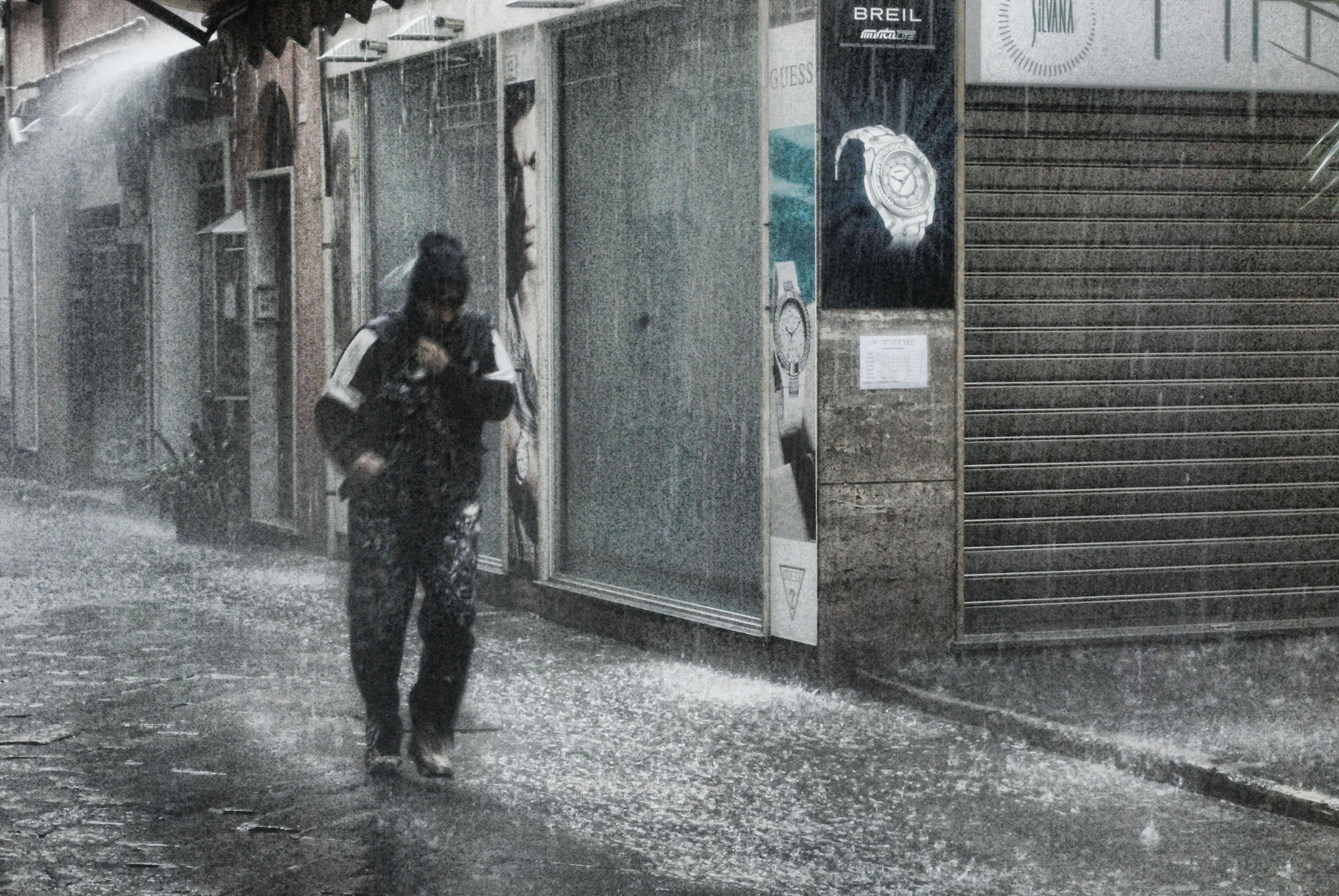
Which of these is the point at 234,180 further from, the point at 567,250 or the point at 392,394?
the point at 392,394

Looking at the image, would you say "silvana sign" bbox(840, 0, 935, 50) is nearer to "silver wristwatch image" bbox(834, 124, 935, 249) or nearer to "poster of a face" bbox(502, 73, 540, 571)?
"silver wristwatch image" bbox(834, 124, 935, 249)

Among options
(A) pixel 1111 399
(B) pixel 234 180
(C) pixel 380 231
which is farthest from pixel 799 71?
(B) pixel 234 180

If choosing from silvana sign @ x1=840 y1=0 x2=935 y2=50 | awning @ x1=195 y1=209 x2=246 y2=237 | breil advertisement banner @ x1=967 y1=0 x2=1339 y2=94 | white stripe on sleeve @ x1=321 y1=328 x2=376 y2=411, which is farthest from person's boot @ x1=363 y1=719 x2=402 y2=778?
awning @ x1=195 y1=209 x2=246 y2=237

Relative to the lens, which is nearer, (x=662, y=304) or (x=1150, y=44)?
(x=1150, y=44)

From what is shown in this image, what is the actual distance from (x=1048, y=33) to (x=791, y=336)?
1.96 metres

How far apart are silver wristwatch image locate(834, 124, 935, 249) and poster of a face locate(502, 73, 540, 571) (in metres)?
2.99

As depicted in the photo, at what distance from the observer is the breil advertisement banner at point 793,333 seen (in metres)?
9.22

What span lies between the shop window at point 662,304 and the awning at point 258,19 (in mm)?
2528

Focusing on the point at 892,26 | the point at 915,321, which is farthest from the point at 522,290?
the point at 892,26

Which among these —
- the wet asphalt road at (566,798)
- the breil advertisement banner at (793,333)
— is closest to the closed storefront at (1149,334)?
the breil advertisement banner at (793,333)

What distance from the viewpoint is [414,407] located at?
277 inches

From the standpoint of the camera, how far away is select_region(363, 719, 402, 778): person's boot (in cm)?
697

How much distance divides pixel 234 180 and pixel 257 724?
30.5 ft

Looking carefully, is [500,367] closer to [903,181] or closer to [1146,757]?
[1146,757]
